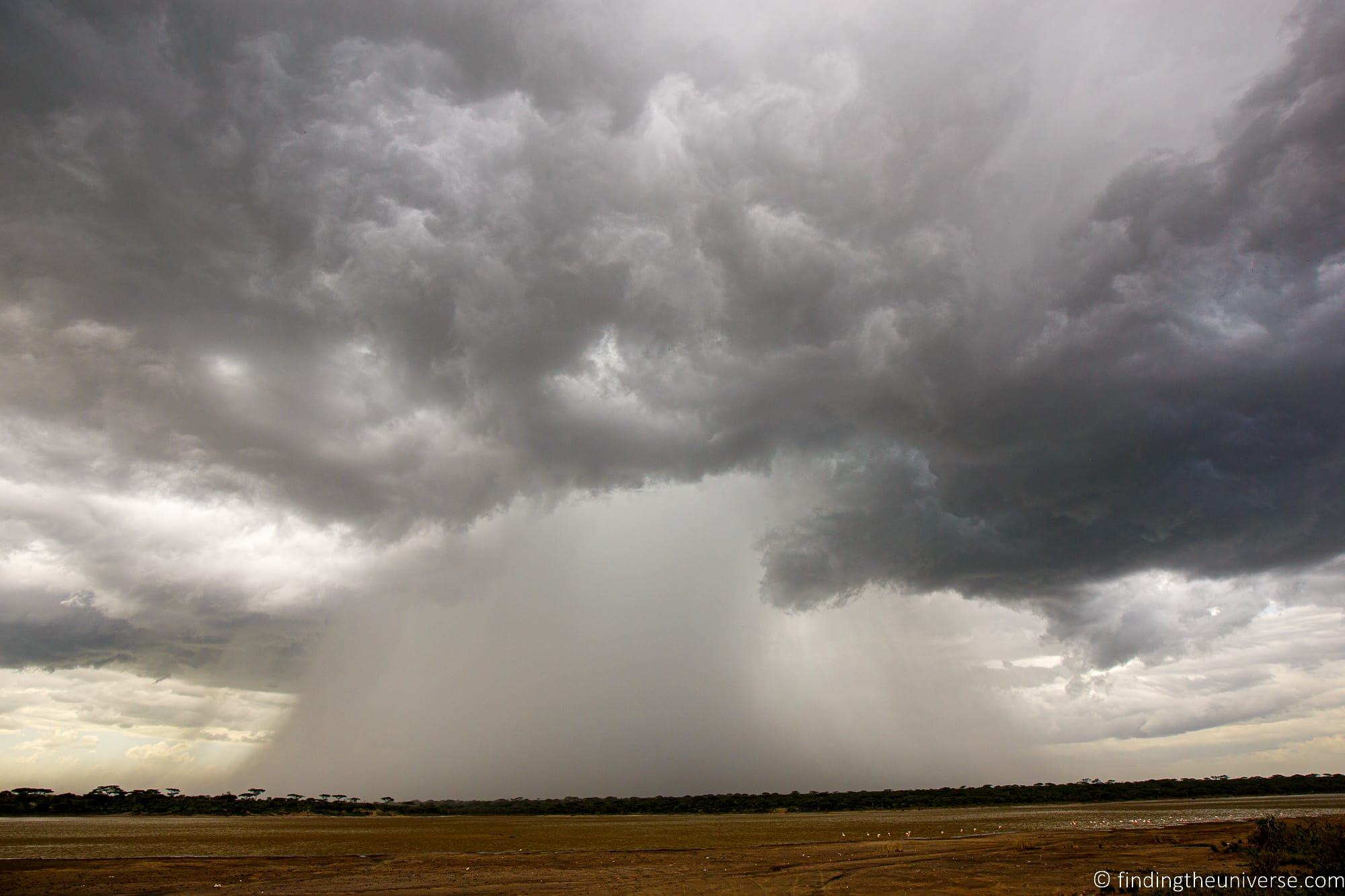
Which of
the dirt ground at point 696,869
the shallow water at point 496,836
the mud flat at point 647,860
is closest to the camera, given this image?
the dirt ground at point 696,869

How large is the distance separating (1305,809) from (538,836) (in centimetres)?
8108

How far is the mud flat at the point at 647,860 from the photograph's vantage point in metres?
29.8

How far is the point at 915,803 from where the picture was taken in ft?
534

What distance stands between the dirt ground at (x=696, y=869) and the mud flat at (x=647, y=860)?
149 mm

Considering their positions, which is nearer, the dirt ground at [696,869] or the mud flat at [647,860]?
the dirt ground at [696,869]

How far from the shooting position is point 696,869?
36.2 meters

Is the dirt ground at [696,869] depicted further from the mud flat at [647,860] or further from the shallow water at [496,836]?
the shallow water at [496,836]

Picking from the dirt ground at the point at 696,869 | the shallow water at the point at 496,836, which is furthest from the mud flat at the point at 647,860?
the shallow water at the point at 496,836

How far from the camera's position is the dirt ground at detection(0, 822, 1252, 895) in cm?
2912

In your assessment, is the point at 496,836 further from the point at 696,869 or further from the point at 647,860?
the point at 696,869

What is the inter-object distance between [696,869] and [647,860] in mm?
6482

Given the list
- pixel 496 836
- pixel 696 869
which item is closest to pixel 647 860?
pixel 696 869

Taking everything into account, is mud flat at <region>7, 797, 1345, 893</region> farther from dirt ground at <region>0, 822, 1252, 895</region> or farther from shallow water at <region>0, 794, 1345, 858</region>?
shallow water at <region>0, 794, 1345, 858</region>

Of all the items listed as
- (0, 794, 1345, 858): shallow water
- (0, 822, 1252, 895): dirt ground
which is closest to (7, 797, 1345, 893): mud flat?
(0, 822, 1252, 895): dirt ground
